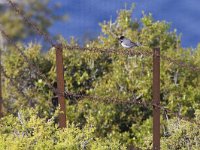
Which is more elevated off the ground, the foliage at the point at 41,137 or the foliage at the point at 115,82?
the foliage at the point at 115,82

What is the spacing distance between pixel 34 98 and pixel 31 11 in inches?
246

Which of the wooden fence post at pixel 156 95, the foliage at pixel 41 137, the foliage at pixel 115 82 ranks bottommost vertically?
the foliage at pixel 41 137

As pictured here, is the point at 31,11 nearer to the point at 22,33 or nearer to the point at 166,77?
the point at 22,33

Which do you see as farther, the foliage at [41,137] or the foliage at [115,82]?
the foliage at [115,82]

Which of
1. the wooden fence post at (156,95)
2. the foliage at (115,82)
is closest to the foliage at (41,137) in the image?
the wooden fence post at (156,95)

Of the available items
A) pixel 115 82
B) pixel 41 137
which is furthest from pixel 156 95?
pixel 115 82

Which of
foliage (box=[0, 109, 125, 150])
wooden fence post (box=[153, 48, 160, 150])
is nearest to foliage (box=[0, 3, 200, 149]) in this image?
wooden fence post (box=[153, 48, 160, 150])

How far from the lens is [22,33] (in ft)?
37.7

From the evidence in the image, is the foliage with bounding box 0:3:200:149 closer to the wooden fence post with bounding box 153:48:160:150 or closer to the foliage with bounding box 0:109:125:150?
the wooden fence post with bounding box 153:48:160:150

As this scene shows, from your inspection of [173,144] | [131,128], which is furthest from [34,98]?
[173,144]

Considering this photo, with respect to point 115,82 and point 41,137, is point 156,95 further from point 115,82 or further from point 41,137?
point 115,82

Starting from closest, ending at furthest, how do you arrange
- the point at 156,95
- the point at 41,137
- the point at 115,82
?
the point at 41,137 < the point at 156,95 < the point at 115,82

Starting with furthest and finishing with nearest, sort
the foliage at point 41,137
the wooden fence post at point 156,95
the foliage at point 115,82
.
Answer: the foliage at point 115,82, the wooden fence post at point 156,95, the foliage at point 41,137

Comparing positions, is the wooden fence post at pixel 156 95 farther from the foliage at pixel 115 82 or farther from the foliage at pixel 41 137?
the foliage at pixel 115 82
